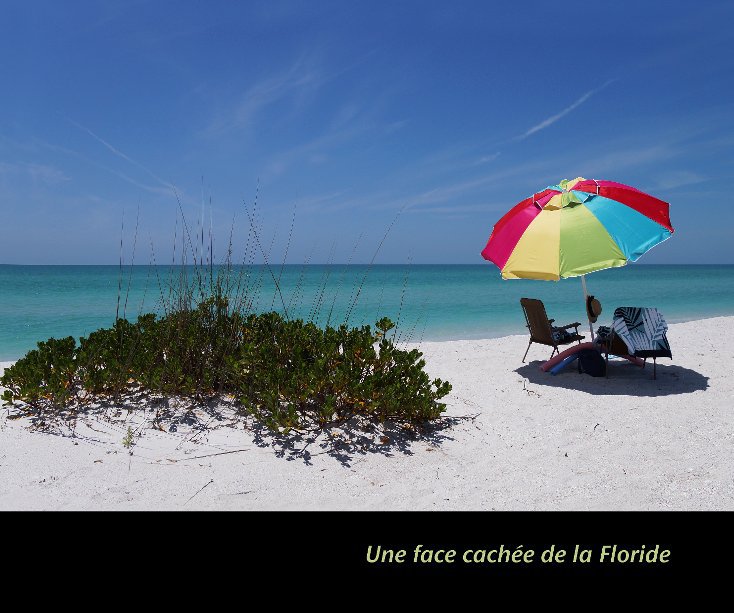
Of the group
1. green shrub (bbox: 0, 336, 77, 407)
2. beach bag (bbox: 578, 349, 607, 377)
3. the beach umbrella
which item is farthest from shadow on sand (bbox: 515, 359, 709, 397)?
green shrub (bbox: 0, 336, 77, 407)

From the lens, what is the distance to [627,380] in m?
5.48

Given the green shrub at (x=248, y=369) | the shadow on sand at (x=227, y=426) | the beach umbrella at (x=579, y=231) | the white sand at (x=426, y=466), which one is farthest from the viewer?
the beach umbrella at (x=579, y=231)

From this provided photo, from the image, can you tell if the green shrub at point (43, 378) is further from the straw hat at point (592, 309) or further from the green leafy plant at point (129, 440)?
the straw hat at point (592, 309)

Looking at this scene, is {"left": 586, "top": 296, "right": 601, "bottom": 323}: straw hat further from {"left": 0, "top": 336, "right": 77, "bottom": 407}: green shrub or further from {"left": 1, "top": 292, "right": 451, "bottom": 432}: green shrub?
{"left": 0, "top": 336, "right": 77, "bottom": 407}: green shrub

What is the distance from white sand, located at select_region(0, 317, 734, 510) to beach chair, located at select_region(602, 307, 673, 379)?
2.88 feet

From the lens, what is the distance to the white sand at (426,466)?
2.73 meters

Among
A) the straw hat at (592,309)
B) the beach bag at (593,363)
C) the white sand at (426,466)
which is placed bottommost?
the white sand at (426,466)

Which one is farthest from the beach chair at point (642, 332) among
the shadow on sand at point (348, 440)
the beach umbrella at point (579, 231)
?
the shadow on sand at point (348, 440)

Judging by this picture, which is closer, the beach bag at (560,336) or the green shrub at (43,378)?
the green shrub at (43,378)

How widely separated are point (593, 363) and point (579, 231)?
160 cm

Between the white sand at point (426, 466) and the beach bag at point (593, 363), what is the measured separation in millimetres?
1107

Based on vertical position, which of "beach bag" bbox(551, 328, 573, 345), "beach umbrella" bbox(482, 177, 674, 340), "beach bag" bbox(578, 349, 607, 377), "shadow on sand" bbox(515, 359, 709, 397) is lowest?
"shadow on sand" bbox(515, 359, 709, 397)

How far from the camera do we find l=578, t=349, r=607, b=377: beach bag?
560 cm
